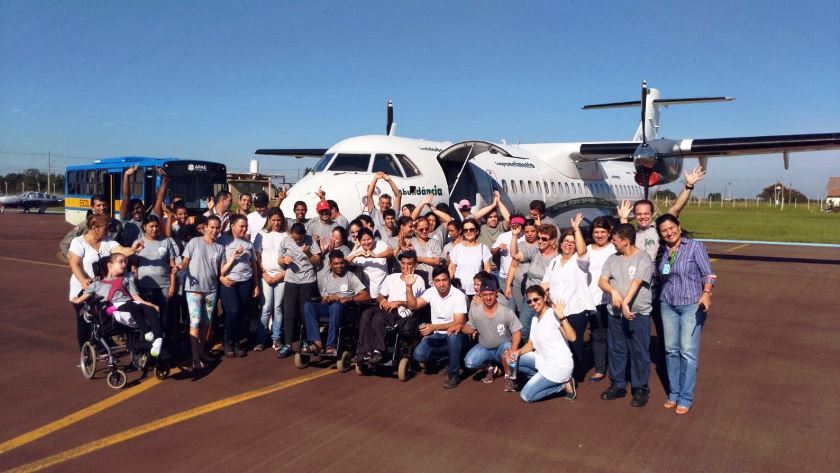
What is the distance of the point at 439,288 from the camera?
613 cm

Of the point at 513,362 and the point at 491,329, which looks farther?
the point at 491,329

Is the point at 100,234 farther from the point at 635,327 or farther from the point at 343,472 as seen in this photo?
the point at 635,327

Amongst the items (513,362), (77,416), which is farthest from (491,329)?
(77,416)

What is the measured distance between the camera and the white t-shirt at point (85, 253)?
20.1ft

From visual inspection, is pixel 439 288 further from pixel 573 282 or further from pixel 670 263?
pixel 670 263

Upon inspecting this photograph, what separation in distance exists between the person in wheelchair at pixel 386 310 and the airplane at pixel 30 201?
48.4 m

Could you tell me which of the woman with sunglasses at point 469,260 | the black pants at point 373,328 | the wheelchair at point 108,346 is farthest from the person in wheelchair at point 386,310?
the wheelchair at point 108,346

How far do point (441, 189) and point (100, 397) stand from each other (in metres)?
7.75

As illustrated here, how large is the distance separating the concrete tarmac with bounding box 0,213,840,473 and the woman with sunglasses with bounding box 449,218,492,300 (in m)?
1.21

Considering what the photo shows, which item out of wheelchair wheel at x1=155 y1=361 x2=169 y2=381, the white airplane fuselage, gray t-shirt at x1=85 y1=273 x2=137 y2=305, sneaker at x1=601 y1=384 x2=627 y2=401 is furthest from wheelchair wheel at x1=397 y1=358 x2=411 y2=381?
the white airplane fuselage

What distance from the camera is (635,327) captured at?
5383 mm

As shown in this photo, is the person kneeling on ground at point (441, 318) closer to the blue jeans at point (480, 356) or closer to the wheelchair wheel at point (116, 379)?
the blue jeans at point (480, 356)

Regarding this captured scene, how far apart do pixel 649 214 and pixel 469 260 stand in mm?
2036

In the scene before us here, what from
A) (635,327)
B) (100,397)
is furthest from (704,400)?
(100,397)
